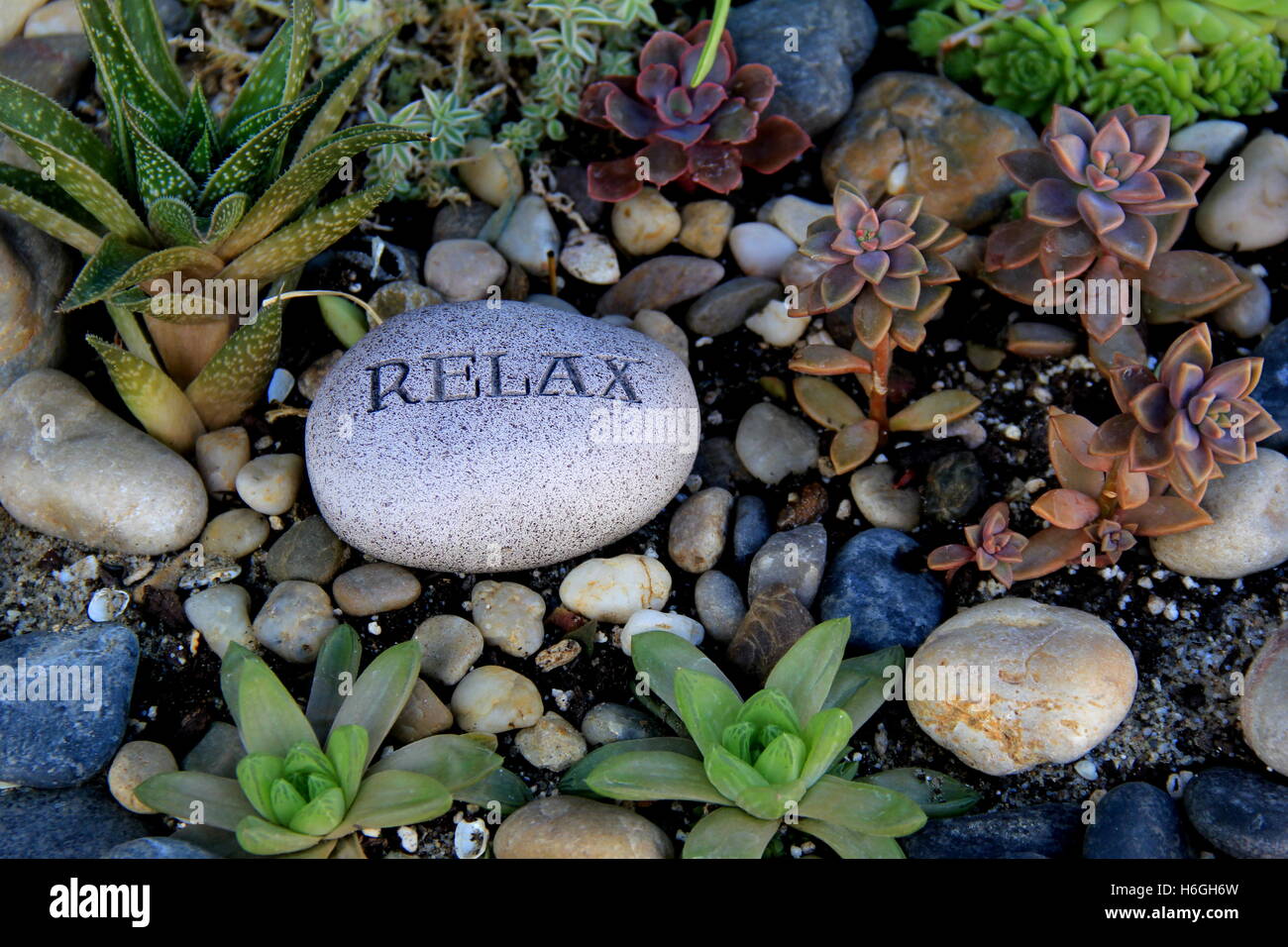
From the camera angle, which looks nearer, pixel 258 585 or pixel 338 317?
pixel 258 585

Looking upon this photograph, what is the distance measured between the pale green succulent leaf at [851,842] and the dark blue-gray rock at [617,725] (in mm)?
461

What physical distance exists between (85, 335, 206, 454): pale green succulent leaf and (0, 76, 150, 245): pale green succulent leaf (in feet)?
1.04

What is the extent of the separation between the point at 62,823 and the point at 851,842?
5.81 feet

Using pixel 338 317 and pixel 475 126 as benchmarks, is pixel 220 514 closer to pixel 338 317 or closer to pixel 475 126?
pixel 338 317

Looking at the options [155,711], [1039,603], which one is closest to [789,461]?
[1039,603]

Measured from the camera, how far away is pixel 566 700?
2.82 m

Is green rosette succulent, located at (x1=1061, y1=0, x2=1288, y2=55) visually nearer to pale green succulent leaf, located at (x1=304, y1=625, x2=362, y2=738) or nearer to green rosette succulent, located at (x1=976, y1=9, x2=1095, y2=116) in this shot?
green rosette succulent, located at (x1=976, y1=9, x2=1095, y2=116)

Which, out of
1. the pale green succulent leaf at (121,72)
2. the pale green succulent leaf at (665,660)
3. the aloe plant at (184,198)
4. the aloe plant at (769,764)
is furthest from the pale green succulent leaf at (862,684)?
the pale green succulent leaf at (121,72)

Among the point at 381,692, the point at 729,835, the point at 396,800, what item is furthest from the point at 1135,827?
the point at 381,692

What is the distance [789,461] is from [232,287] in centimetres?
162

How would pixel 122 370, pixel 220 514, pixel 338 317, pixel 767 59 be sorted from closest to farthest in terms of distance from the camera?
pixel 122 370
pixel 220 514
pixel 338 317
pixel 767 59

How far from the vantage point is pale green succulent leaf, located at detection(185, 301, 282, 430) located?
120 inches

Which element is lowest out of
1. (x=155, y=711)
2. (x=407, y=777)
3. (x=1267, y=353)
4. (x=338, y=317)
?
(x=155, y=711)

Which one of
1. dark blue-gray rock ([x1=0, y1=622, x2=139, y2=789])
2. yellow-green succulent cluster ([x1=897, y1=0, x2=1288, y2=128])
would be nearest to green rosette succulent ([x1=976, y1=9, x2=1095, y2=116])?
yellow-green succulent cluster ([x1=897, y1=0, x2=1288, y2=128])
